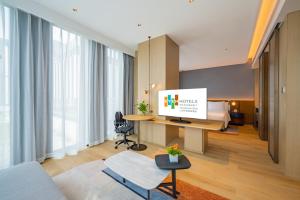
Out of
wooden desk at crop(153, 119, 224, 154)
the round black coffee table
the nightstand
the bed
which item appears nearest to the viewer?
the round black coffee table

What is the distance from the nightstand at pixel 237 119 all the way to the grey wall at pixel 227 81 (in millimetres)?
1103

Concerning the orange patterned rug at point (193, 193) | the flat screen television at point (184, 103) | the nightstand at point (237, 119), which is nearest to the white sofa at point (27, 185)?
the orange patterned rug at point (193, 193)

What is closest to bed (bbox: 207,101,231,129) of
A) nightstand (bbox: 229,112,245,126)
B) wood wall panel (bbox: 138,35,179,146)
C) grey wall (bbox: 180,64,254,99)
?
nightstand (bbox: 229,112,245,126)

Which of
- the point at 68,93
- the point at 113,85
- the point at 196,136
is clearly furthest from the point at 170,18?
the point at 68,93

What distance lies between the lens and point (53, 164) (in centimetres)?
241

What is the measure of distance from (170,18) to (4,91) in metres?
3.21

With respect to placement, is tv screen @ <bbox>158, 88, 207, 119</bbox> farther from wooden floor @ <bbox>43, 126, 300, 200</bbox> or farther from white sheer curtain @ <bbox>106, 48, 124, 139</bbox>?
→ white sheer curtain @ <bbox>106, 48, 124, 139</bbox>

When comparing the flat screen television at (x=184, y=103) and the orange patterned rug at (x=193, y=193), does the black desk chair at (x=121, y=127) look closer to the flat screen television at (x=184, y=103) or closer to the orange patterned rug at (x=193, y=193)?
the flat screen television at (x=184, y=103)

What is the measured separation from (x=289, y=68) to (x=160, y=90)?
2.38 m

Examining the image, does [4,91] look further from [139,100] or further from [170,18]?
[170,18]

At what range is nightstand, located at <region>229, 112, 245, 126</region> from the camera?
5.68 meters

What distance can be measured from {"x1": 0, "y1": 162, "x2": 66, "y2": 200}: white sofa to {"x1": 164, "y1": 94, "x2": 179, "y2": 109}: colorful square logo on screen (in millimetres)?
2560

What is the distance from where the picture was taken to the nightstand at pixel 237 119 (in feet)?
18.6

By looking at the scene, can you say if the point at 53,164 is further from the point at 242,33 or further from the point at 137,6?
the point at 242,33
